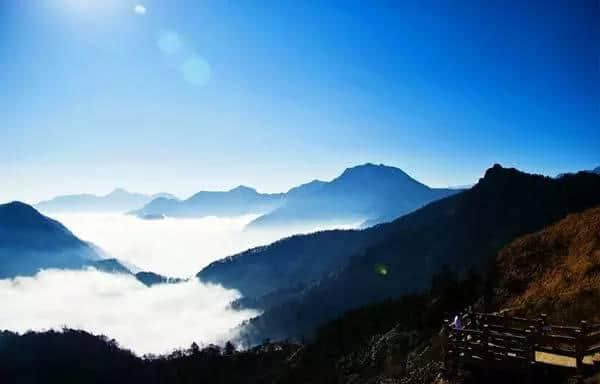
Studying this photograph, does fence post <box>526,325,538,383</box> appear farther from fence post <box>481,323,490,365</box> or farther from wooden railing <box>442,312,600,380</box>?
fence post <box>481,323,490,365</box>

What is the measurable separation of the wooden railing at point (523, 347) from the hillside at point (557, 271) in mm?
8256

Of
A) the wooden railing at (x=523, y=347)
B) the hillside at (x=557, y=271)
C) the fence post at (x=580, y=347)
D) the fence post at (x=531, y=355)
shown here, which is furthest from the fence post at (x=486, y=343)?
the hillside at (x=557, y=271)

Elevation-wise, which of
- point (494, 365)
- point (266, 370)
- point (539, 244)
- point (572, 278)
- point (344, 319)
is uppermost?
point (539, 244)

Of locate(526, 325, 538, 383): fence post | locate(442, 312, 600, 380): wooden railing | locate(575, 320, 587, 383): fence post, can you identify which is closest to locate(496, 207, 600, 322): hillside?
locate(442, 312, 600, 380): wooden railing

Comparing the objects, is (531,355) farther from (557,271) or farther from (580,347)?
(557,271)

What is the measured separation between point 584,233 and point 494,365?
2806 centimetres

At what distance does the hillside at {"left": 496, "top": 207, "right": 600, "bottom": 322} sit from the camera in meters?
35.6

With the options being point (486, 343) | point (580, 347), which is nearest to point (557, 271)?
point (486, 343)

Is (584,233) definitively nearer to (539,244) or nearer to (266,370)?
(539,244)

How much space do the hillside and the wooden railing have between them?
8.26 metres

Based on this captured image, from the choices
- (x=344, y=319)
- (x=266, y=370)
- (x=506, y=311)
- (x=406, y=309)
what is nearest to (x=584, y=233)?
(x=506, y=311)

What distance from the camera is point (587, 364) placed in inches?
933

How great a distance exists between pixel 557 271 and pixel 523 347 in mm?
22682

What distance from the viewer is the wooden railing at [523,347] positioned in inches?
930
